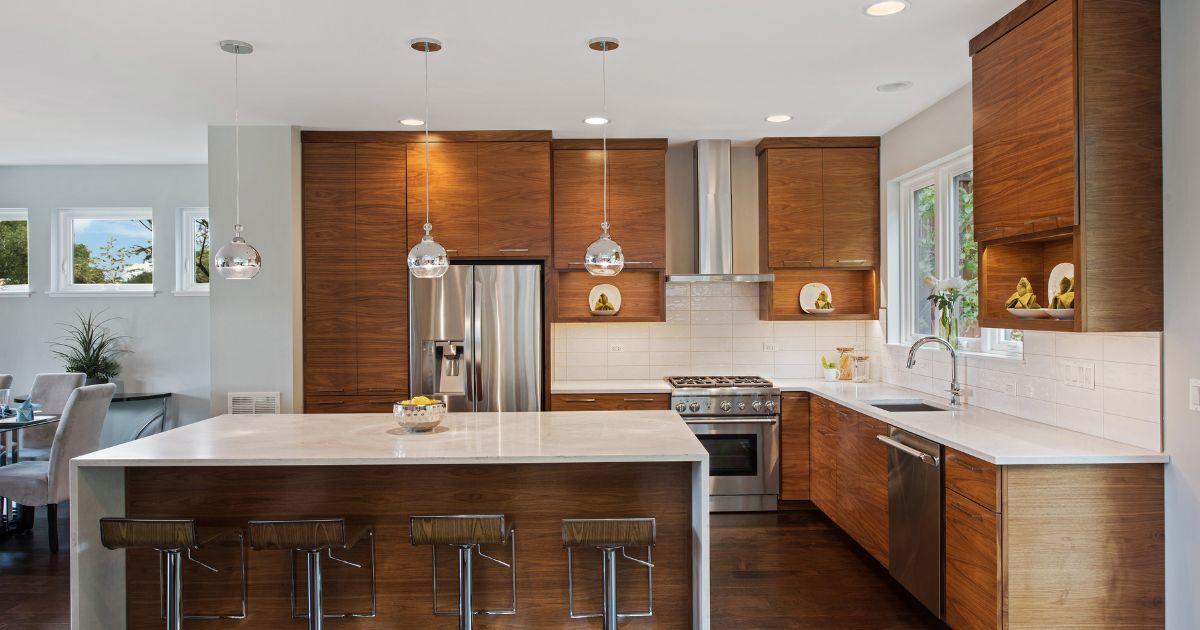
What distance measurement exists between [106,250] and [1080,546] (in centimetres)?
718

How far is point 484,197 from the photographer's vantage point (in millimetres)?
5078

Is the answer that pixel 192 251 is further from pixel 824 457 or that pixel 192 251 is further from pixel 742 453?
pixel 824 457

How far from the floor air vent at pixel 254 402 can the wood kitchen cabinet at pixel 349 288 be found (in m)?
0.23

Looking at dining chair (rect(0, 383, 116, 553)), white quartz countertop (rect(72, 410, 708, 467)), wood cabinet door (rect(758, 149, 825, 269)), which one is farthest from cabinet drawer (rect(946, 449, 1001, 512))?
dining chair (rect(0, 383, 116, 553))

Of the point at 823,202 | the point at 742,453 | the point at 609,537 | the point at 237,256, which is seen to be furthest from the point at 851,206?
the point at 237,256

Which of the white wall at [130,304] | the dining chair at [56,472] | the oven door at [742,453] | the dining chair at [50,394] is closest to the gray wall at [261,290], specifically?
the dining chair at [56,472]

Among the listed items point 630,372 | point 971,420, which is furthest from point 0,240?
point 971,420

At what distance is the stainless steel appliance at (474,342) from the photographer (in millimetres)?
5000

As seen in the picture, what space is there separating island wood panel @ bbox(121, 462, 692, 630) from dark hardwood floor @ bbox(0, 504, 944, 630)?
0.63m

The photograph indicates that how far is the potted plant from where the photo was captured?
240 inches

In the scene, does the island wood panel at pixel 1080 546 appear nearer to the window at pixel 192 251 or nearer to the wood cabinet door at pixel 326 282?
the wood cabinet door at pixel 326 282

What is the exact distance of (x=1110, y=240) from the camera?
2.64 metres

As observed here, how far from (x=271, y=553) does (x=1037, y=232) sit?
3347mm

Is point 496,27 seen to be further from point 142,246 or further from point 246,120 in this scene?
point 142,246
